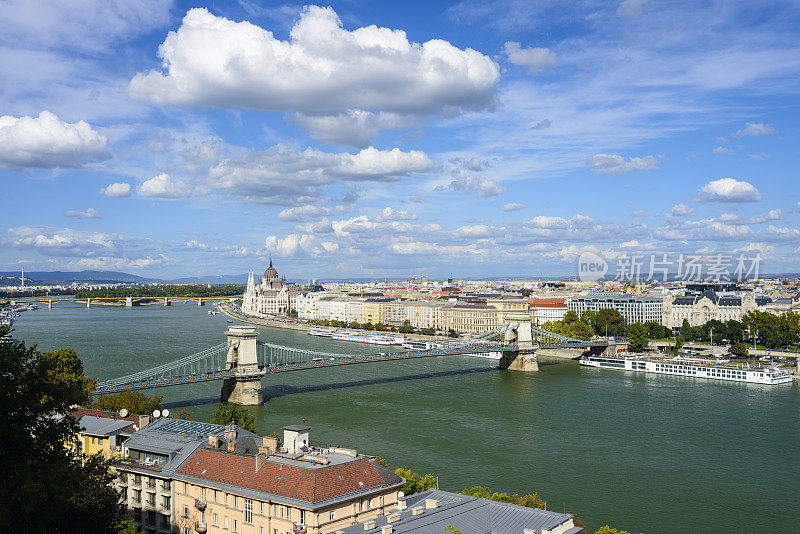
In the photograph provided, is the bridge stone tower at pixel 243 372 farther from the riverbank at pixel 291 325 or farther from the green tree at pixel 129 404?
the riverbank at pixel 291 325

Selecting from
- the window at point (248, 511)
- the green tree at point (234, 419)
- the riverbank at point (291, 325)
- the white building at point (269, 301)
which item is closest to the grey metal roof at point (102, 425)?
the green tree at point (234, 419)

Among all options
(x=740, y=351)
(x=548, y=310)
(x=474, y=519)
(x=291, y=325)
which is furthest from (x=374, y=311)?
(x=474, y=519)

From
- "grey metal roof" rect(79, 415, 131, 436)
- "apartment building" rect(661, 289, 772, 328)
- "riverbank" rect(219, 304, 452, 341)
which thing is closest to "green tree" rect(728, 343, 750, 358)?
"apartment building" rect(661, 289, 772, 328)

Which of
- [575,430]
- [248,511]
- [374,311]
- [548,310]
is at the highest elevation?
[548,310]

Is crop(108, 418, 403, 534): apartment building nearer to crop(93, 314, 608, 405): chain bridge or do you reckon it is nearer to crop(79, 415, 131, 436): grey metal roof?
crop(79, 415, 131, 436): grey metal roof

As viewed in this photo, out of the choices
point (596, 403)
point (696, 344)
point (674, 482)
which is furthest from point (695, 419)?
point (696, 344)

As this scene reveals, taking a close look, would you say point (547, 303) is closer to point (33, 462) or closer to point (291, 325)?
point (291, 325)
